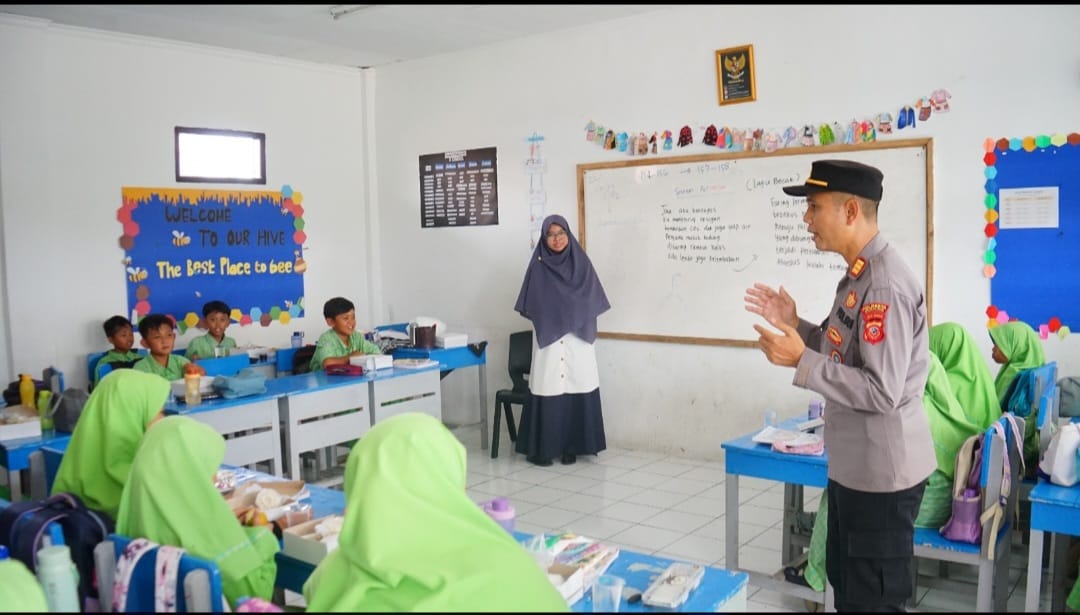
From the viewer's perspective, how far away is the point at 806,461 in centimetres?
351

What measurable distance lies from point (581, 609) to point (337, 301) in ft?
13.6

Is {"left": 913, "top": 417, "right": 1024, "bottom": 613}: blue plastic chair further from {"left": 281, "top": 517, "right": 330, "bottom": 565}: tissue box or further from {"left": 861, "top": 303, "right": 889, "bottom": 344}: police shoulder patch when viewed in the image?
{"left": 281, "top": 517, "right": 330, "bottom": 565}: tissue box

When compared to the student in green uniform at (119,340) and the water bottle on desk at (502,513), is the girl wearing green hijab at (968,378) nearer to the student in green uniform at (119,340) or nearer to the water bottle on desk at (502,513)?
the water bottle on desk at (502,513)

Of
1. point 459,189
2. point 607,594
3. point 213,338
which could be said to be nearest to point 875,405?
point 607,594

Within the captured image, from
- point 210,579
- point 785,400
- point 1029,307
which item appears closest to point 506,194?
point 785,400

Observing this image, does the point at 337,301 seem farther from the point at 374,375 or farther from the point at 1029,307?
the point at 1029,307

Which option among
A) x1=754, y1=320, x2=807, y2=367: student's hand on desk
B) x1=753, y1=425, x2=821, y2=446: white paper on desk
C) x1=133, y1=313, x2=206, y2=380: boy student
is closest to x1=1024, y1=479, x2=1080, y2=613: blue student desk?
x1=753, y1=425, x2=821, y2=446: white paper on desk

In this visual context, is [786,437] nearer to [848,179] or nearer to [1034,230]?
[848,179]

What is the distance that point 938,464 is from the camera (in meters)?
3.44

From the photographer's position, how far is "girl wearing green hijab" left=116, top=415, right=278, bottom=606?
2408 mm

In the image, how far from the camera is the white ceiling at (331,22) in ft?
19.0

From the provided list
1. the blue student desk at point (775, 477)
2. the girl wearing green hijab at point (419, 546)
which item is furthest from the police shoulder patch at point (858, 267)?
the girl wearing green hijab at point (419, 546)

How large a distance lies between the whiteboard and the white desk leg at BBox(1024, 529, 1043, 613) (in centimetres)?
230

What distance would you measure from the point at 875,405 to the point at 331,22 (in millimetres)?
5057
